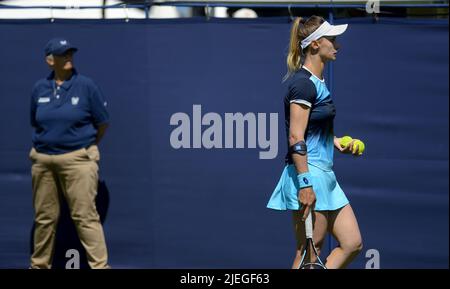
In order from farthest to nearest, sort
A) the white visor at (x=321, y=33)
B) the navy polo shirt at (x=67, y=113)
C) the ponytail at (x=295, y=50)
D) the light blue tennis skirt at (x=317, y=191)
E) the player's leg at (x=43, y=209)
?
the player's leg at (x=43, y=209), the navy polo shirt at (x=67, y=113), the ponytail at (x=295, y=50), the white visor at (x=321, y=33), the light blue tennis skirt at (x=317, y=191)

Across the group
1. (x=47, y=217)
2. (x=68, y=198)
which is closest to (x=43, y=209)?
(x=47, y=217)

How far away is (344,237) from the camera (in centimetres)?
604

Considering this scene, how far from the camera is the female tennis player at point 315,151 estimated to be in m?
5.85

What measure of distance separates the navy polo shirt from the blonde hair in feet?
5.31

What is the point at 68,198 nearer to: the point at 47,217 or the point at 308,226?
the point at 47,217

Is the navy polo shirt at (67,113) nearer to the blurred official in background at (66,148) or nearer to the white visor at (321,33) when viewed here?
the blurred official in background at (66,148)

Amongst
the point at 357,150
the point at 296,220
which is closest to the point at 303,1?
the point at 357,150

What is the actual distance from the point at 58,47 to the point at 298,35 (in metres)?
1.95

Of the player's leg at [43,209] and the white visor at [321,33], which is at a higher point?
the white visor at [321,33]

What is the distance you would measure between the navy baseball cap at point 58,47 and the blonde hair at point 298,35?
181cm

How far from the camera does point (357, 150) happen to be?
20.7ft

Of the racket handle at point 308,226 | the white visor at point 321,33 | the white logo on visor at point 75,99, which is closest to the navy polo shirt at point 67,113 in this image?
the white logo on visor at point 75,99

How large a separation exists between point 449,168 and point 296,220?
68.6 inches

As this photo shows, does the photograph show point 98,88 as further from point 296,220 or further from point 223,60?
point 296,220
